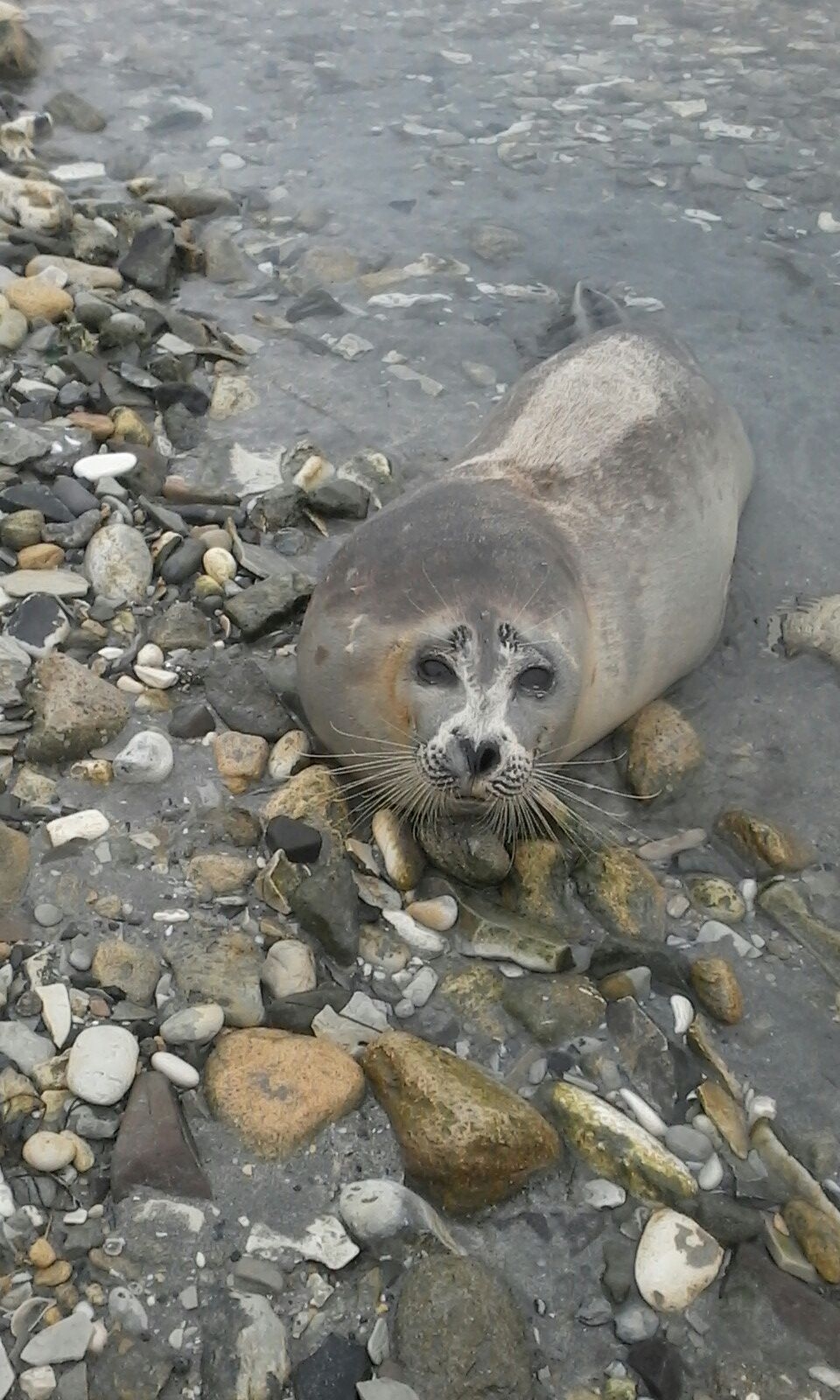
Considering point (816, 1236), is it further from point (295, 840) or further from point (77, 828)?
point (77, 828)

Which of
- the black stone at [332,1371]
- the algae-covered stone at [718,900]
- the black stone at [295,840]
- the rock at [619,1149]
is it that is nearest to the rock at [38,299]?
the black stone at [295,840]

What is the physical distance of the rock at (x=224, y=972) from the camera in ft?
8.91

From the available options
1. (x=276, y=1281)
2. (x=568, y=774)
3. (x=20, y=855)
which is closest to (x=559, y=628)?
(x=568, y=774)

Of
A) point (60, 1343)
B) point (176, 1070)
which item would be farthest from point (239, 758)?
point (60, 1343)

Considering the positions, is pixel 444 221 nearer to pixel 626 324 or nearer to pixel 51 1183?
pixel 626 324

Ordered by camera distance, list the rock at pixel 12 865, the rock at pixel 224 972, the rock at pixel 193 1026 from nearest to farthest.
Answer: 1. the rock at pixel 193 1026
2. the rock at pixel 224 972
3. the rock at pixel 12 865

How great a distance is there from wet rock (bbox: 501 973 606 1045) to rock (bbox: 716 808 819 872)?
0.67m

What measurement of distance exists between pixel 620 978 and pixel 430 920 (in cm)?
44

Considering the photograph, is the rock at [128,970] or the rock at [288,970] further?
the rock at [288,970]

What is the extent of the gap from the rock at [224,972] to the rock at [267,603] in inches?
42.6

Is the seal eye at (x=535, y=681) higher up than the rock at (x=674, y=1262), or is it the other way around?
A: the seal eye at (x=535, y=681)

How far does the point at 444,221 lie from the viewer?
6.23m

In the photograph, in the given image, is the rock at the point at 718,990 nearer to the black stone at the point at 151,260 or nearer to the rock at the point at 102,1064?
the rock at the point at 102,1064

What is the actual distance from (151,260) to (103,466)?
1643 millimetres
